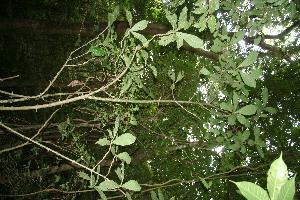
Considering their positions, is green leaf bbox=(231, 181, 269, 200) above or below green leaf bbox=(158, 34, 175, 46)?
below

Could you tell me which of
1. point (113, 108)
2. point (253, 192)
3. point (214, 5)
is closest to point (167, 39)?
point (214, 5)

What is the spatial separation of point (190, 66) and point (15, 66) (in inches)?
183

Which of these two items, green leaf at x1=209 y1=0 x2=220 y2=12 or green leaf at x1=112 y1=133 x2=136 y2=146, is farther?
green leaf at x1=209 y1=0 x2=220 y2=12

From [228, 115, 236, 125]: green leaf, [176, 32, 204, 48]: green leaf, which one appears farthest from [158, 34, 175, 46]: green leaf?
[228, 115, 236, 125]: green leaf

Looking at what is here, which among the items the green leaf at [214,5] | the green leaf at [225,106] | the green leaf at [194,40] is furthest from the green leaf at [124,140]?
the green leaf at [214,5]

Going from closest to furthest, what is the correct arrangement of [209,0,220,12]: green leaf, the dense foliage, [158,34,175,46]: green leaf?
1. [158,34,175,46]: green leaf
2. [209,0,220,12]: green leaf
3. the dense foliage

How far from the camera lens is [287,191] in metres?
0.62

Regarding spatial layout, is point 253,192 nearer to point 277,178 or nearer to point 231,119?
point 277,178

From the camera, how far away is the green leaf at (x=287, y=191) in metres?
0.61

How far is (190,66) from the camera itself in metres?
6.67

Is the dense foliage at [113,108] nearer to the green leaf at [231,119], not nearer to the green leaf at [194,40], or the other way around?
the green leaf at [231,119]

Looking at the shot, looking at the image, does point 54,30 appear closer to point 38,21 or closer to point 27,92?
point 38,21

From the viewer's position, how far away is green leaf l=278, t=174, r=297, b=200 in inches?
24.1

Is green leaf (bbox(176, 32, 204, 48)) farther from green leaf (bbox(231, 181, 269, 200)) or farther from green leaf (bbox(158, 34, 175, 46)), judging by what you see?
green leaf (bbox(231, 181, 269, 200))
